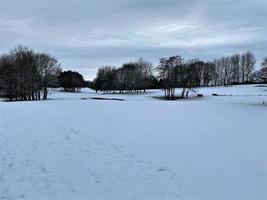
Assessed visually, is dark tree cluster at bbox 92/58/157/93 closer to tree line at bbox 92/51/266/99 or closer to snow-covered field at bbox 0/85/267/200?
tree line at bbox 92/51/266/99

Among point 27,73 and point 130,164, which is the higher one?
point 27,73

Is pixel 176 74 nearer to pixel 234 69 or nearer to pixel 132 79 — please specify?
pixel 132 79

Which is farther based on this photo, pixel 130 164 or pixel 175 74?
pixel 175 74

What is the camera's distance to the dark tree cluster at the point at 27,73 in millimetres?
49562

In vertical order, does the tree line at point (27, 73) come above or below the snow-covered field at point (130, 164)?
above

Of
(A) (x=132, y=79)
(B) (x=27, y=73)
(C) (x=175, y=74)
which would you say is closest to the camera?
(B) (x=27, y=73)

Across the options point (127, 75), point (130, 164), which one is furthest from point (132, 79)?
point (130, 164)

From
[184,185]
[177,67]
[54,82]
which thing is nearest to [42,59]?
[54,82]

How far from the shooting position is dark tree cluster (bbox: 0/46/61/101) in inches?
1951

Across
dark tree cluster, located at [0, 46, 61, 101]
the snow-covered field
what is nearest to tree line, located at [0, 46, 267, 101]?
dark tree cluster, located at [0, 46, 61, 101]

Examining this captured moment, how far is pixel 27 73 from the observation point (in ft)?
162

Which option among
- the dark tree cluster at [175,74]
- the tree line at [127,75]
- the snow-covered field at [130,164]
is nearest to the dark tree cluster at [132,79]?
the tree line at [127,75]

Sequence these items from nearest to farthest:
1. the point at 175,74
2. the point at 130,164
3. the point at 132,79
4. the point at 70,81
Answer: the point at 130,164 → the point at 175,74 → the point at 132,79 → the point at 70,81

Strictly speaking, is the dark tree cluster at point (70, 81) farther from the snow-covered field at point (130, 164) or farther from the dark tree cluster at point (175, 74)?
the snow-covered field at point (130, 164)
